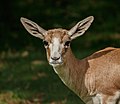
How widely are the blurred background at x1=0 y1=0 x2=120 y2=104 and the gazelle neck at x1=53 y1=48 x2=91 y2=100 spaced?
83.9 inches

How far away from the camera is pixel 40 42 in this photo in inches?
736

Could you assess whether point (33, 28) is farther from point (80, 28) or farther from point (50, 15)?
point (50, 15)

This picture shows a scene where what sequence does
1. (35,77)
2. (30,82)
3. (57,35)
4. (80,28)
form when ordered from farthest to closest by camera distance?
(35,77) → (30,82) → (80,28) → (57,35)

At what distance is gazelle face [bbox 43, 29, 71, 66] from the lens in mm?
8094

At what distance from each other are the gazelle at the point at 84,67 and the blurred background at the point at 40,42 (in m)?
2.16

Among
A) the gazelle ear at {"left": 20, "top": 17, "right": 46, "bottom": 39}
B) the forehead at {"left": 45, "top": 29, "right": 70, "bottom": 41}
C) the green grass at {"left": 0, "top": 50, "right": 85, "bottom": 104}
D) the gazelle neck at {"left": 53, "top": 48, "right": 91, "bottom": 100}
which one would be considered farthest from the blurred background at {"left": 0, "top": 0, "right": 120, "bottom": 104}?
the forehead at {"left": 45, "top": 29, "right": 70, "bottom": 41}

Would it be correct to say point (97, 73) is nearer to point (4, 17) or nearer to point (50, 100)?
point (50, 100)

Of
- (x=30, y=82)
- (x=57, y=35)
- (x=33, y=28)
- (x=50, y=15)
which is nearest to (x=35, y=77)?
(x=30, y=82)

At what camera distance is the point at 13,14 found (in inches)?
848

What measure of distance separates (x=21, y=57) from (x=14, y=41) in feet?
9.19

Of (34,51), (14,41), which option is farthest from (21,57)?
(14,41)

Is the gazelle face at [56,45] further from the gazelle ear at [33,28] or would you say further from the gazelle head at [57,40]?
the gazelle ear at [33,28]

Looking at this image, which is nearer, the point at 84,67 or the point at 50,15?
the point at 84,67

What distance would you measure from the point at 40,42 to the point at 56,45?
10441 mm
